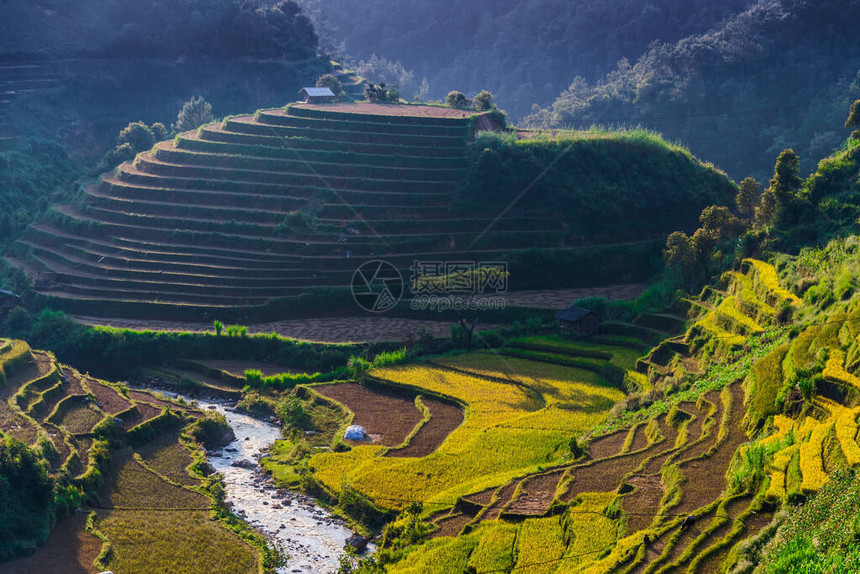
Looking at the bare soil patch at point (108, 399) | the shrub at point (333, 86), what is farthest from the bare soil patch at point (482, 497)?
the shrub at point (333, 86)

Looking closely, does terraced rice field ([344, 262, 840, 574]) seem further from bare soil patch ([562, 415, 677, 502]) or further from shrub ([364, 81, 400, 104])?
shrub ([364, 81, 400, 104])

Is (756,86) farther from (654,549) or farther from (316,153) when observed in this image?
(654,549)

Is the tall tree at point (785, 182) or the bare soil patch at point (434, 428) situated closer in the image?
the bare soil patch at point (434, 428)

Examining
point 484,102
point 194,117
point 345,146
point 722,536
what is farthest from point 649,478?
point 194,117

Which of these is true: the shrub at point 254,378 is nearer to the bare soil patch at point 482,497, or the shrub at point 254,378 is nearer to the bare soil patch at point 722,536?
the bare soil patch at point 482,497

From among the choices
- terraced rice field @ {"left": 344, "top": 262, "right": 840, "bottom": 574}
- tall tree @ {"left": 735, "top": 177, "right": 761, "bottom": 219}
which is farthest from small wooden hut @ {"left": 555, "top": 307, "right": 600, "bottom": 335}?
tall tree @ {"left": 735, "top": 177, "right": 761, "bottom": 219}

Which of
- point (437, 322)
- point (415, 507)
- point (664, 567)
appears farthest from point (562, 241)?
point (664, 567)
